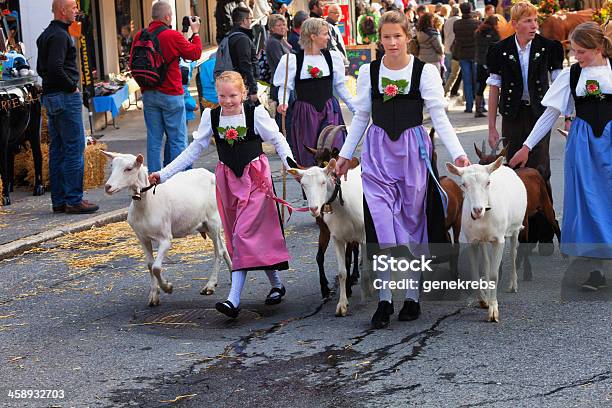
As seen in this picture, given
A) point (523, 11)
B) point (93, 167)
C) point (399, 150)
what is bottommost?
point (93, 167)

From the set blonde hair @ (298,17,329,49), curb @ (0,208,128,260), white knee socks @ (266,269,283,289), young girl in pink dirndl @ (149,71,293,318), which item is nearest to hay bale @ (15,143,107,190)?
curb @ (0,208,128,260)

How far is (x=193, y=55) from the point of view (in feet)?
44.6

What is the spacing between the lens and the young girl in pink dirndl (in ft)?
27.7

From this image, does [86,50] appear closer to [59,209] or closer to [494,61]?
[59,209]

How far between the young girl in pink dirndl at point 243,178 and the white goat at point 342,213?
0.34 m

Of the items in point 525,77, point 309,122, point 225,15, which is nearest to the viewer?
point 525,77

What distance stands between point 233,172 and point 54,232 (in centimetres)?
396

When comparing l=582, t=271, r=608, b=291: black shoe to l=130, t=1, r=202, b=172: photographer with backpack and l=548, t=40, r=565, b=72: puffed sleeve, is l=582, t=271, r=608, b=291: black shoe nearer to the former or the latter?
l=548, t=40, r=565, b=72: puffed sleeve

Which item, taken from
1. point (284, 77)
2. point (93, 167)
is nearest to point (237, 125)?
point (284, 77)

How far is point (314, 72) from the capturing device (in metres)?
11.3

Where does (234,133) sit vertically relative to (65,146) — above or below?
above

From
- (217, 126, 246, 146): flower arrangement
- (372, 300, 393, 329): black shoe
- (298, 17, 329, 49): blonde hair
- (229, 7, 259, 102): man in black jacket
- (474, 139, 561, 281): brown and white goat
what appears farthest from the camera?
(229, 7, 259, 102): man in black jacket

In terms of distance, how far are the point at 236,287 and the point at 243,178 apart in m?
0.80

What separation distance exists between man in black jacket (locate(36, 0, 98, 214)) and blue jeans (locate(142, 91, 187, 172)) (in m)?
0.85
